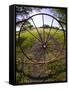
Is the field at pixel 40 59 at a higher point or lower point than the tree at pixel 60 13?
lower

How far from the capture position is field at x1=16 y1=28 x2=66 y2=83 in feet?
6.41

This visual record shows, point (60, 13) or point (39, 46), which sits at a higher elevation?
point (60, 13)

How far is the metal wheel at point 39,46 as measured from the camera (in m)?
1.96

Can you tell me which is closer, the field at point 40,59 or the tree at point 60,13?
the field at point 40,59

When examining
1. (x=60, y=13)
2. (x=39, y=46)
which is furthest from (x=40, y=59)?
(x=60, y=13)

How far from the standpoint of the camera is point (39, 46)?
6.59ft

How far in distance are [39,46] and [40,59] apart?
9 cm

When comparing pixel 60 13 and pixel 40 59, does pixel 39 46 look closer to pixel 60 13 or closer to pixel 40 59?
pixel 40 59

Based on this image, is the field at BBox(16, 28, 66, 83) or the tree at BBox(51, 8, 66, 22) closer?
the field at BBox(16, 28, 66, 83)

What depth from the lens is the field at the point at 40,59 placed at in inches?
77.0

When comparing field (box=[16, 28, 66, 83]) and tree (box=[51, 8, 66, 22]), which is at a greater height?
tree (box=[51, 8, 66, 22])

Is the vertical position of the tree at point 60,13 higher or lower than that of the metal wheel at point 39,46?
higher

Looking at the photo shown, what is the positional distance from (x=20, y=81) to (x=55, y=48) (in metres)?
0.35
